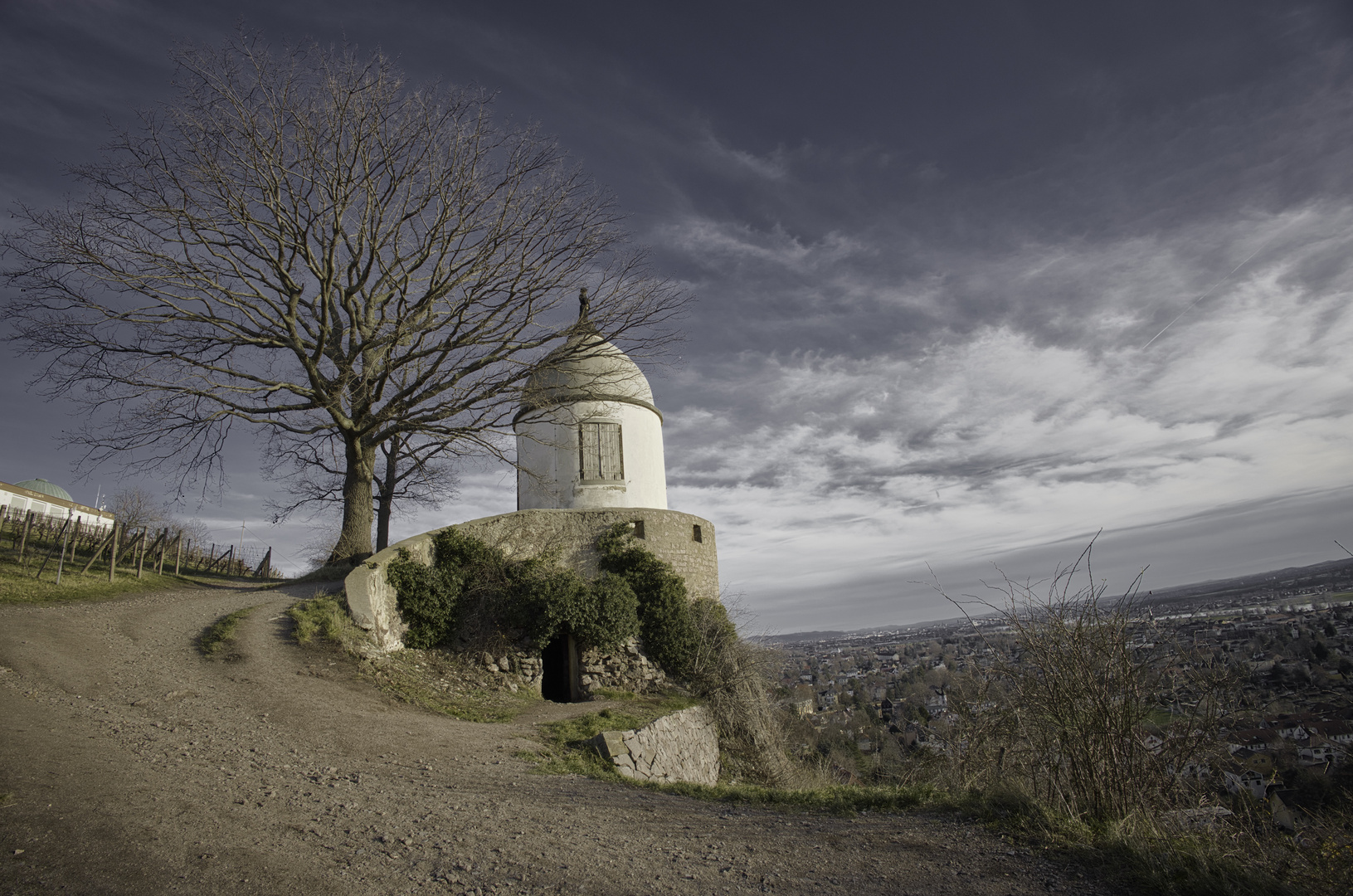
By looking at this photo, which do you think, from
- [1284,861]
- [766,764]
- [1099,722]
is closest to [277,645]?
[766,764]

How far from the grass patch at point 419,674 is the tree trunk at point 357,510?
296 centimetres

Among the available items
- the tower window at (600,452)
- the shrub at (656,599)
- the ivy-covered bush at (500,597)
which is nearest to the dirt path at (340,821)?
the ivy-covered bush at (500,597)

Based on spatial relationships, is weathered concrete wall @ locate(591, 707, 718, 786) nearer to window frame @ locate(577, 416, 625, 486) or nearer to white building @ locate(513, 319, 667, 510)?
white building @ locate(513, 319, 667, 510)

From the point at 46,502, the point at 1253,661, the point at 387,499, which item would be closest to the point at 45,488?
the point at 46,502

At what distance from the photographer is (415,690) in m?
10.8

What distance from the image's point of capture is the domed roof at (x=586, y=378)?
15.2m

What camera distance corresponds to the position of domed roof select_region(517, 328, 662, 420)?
1516 cm

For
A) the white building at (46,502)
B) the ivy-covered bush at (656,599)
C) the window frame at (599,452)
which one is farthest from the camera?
the white building at (46,502)

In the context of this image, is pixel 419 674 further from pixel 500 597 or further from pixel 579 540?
pixel 579 540

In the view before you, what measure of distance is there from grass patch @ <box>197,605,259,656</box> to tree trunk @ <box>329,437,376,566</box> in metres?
3.46

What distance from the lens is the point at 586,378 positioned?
17312mm

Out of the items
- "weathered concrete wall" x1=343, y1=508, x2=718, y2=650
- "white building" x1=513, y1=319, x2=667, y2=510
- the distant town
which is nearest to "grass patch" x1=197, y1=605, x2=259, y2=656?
"weathered concrete wall" x1=343, y1=508, x2=718, y2=650

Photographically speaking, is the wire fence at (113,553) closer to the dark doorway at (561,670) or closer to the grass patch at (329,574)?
the grass patch at (329,574)

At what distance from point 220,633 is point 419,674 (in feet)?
9.67
